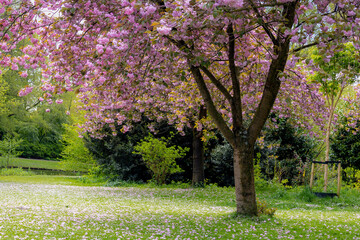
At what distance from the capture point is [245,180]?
759cm

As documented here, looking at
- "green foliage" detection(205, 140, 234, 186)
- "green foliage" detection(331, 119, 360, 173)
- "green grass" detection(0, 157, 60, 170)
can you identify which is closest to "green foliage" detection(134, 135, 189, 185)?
"green foliage" detection(205, 140, 234, 186)

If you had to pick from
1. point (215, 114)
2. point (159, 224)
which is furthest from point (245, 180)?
point (159, 224)

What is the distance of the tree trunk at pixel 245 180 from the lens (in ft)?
24.9

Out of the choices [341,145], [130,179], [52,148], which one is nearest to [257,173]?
[341,145]

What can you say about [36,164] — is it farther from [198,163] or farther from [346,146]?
[346,146]

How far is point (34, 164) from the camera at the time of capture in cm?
3944

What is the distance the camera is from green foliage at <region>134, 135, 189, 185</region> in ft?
54.5

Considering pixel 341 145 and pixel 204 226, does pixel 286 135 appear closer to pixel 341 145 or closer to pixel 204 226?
pixel 341 145

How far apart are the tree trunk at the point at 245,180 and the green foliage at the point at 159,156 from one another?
9.03 meters

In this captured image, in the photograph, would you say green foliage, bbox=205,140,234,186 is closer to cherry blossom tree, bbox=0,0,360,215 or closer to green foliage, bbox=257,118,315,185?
green foliage, bbox=257,118,315,185

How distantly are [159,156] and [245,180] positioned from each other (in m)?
9.53

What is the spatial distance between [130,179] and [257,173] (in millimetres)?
6945

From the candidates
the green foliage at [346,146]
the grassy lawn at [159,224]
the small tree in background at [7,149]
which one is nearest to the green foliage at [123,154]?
the grassy lawn at [159,224]

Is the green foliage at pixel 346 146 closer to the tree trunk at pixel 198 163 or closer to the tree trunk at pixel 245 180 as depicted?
the tree trunk at pixel 198 163
